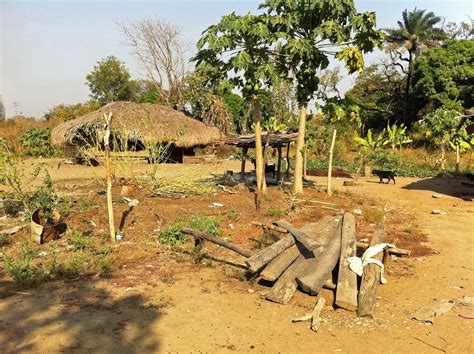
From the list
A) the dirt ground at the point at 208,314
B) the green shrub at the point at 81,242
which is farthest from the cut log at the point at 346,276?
the green shrub at the point at 81,242

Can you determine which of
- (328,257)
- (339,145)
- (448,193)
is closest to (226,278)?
(328,257)

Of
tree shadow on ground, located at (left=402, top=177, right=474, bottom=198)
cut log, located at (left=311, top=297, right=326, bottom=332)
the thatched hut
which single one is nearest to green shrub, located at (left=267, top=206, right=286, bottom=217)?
cut log, located at (left=311, top=297, right=326, bottom=332)

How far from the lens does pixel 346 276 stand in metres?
5.40

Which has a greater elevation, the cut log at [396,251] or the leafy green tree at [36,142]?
the leafy green tree at [36,142]

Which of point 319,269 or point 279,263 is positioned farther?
point 279,263

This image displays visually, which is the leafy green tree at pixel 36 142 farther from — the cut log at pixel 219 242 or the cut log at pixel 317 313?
the cut log at pixel 317 313

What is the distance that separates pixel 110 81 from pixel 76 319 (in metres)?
36.0

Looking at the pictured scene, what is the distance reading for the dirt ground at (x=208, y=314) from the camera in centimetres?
427

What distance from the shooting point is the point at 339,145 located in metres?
24.0

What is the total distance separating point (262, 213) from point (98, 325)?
5344 millimetres

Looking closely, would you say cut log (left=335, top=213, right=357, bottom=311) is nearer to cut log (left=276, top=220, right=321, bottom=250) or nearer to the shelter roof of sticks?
cut log (left=276, top=220, right=321, bottom=250)

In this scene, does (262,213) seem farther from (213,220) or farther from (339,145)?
(339,145)

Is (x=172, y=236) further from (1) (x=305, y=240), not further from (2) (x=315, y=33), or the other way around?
(2) (x=315, y=33)

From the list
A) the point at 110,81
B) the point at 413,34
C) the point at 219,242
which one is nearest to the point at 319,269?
the point at 219,242
